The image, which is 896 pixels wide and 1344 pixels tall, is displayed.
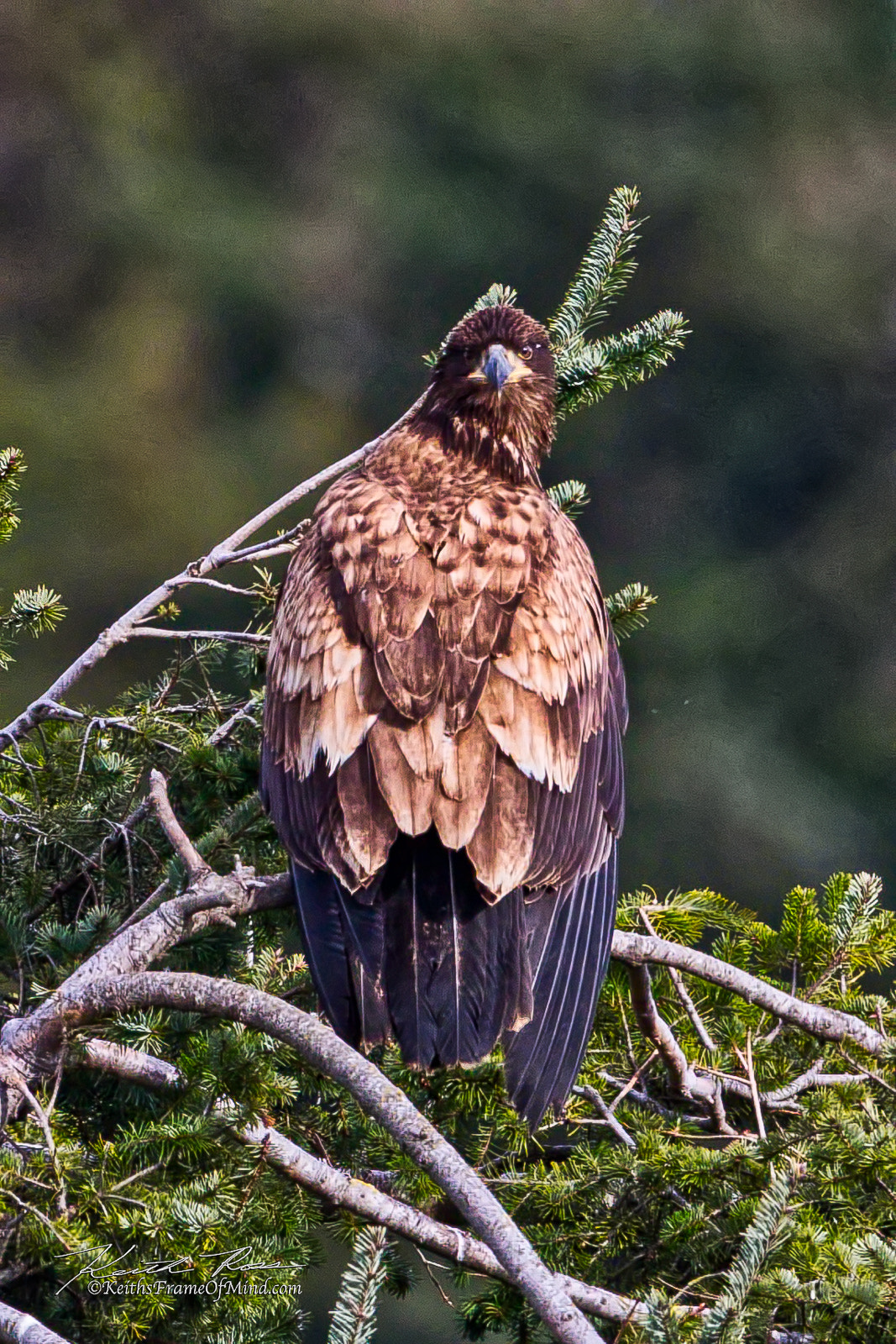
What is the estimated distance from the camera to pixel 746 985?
2420 mm

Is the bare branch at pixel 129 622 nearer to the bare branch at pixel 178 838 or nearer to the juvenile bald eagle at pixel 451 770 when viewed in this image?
the juvenile bald eagle at pixel 451 770

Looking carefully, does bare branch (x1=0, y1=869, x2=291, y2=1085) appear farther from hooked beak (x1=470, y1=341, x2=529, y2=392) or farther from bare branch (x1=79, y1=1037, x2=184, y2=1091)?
hooked beak (x1=470, y1=341, x2=529, y2=392)

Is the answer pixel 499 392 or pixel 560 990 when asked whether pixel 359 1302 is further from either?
pixel 499 392

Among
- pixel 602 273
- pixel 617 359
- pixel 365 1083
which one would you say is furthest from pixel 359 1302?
pixel 602 273

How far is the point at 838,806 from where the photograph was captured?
10.5 meters

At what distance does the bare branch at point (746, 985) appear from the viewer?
2406 mm

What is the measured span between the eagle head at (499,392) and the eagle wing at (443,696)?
0.40m

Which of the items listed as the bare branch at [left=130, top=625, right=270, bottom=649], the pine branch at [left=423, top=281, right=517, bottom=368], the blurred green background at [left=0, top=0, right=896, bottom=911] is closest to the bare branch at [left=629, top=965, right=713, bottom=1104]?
the bare branch at [left=130, top=625, right=270, bottom=649]

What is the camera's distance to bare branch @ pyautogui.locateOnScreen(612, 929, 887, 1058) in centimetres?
241

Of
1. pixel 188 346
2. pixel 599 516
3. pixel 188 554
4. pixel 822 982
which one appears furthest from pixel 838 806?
pixel 822 982

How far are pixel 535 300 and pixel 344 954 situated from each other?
9.90m

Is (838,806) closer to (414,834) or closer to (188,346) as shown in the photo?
(188,346)

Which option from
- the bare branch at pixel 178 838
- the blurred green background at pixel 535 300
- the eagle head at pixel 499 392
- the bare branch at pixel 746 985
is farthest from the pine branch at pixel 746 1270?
the blurred green background at pixel 535 300

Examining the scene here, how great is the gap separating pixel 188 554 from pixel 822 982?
925 cm
